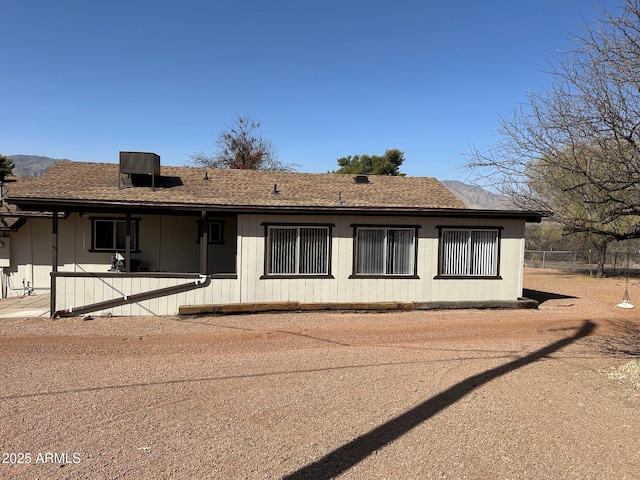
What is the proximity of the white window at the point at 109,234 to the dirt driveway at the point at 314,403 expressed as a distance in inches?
174

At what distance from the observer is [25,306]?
34.7ft

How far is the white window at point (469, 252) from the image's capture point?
11.0 metres

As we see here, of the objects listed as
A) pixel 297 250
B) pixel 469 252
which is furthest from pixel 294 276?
pixel 469 252

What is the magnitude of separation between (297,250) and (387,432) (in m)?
6.73

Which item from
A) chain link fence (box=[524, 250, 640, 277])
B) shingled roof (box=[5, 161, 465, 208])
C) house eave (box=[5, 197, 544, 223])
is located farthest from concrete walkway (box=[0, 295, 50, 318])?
chain link fence (box=[524, 250, 640, 277])

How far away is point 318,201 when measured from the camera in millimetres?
13406

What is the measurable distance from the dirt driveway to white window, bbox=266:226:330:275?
2247 mm

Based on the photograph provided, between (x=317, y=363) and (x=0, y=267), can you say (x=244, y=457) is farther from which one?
(x=0, y=267)

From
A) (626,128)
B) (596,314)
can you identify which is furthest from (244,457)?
(596,314)

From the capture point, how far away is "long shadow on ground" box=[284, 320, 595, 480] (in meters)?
3.33

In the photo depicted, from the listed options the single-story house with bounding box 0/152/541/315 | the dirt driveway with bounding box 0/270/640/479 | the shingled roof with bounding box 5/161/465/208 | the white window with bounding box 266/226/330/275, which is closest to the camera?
the dirt driveway with bounding box 0/270/640/479

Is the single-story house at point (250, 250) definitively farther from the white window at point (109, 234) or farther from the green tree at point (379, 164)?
the green tree at point (379, 164)

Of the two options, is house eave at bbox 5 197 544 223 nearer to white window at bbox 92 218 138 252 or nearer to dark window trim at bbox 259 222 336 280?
dark window trim at bbox 259 222 336 280

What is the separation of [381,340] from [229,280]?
162 inches
